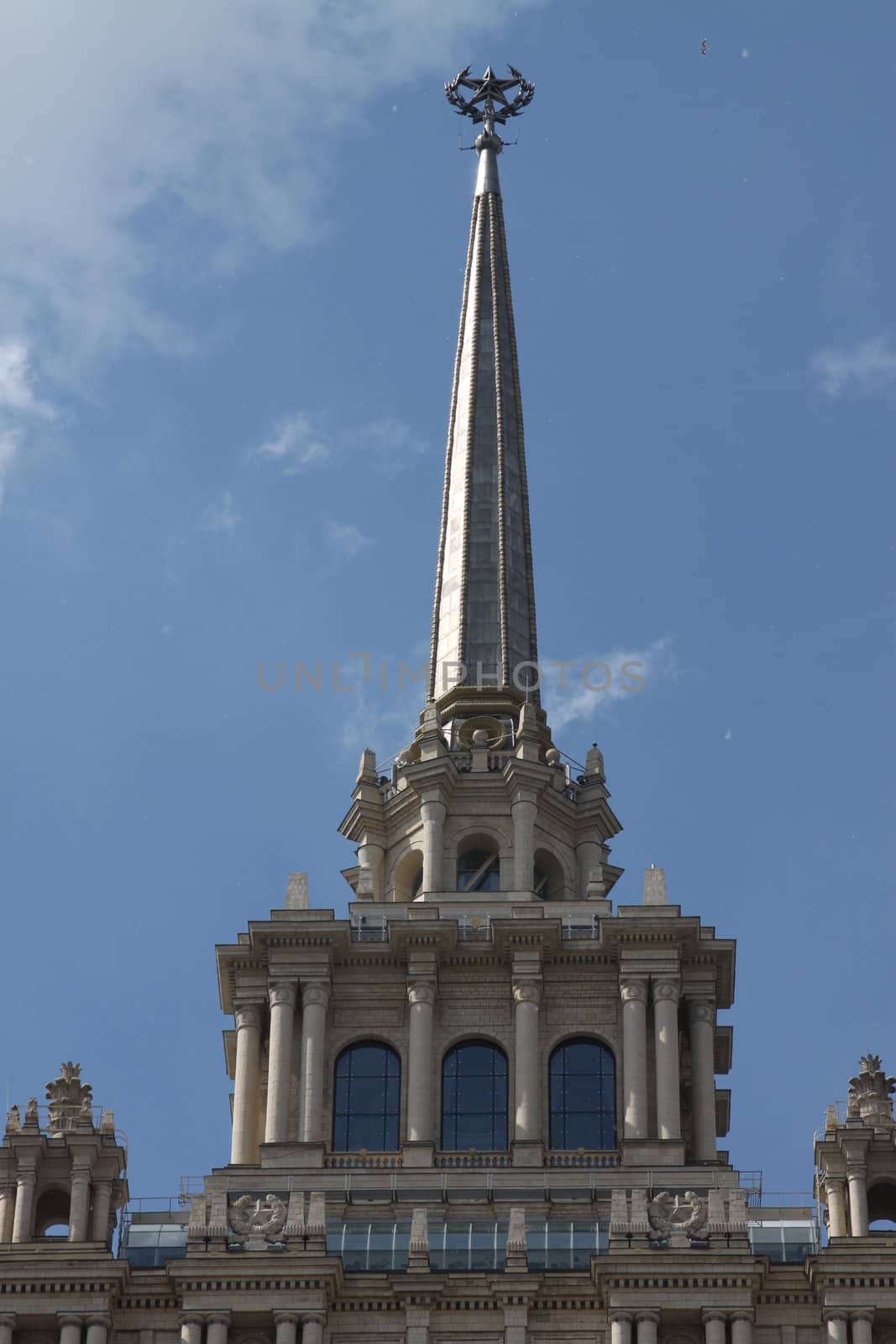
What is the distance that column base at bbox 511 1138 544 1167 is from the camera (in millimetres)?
116188

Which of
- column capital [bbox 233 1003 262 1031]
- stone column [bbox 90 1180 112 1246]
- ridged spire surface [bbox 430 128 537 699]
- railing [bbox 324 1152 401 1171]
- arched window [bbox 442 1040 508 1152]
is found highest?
ridged spire surface [bbox 430 128 537 699]

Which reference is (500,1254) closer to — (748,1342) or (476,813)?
(748,1342)

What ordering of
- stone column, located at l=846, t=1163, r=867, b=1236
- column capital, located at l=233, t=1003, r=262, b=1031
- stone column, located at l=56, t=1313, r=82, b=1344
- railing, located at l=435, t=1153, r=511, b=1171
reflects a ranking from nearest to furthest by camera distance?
stone column, located at l=56, t=1313, r=82, b=1344, stone column, located at l=846, t=1163, r=867, b=1236, railing, located at l=435, t=1153, r=511, b=1171, column capital, located at l=233, t=1003, r=262, b=1031

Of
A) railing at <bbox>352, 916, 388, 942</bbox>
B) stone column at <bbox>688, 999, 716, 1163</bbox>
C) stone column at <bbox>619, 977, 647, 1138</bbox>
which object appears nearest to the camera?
stone column at <bbox>619, 977, 647, 1138</bbox>

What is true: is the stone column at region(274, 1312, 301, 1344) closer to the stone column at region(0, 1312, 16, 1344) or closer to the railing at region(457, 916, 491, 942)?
the stone column at region(0, 1312, 16, 1344)

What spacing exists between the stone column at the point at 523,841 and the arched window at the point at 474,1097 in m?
6.84

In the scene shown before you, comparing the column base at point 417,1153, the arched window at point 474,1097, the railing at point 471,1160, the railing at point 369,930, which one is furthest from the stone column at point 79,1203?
the railing at point 369,930

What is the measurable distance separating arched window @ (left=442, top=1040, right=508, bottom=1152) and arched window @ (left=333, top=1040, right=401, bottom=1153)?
1.53 metres

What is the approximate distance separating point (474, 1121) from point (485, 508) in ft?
88.4

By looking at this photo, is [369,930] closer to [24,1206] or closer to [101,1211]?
[101,1211]

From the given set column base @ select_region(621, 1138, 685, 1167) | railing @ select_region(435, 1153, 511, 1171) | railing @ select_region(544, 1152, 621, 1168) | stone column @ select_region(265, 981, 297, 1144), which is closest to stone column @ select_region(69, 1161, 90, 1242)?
stone column @ select_region(265, 981, 297, 1144)

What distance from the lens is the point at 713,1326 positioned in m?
108

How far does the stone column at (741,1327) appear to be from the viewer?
107438 mm

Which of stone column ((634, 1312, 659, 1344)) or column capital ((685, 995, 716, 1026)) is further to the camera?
column capital ((685, 995, 716, 1026))
